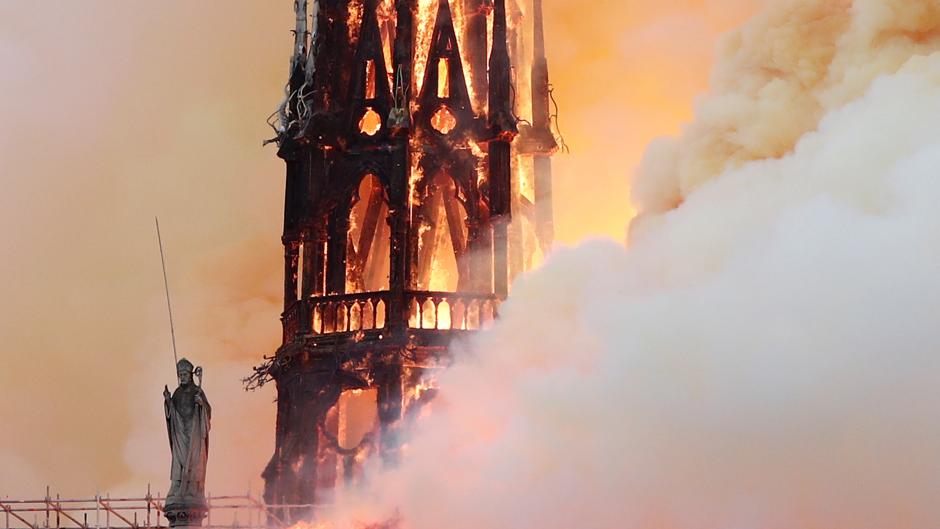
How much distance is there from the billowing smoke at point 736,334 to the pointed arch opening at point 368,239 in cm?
454

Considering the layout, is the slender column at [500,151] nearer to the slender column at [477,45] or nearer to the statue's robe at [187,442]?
the slender column at [477,45]

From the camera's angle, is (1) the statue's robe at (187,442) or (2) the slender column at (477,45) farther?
(2) the slender column at (477,45)

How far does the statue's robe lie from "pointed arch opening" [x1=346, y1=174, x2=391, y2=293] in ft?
29.3

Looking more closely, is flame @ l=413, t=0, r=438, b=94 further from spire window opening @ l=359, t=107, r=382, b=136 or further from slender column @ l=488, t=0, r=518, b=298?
slender column @ l=488, t=0, r=518, b=298

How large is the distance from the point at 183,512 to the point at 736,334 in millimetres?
12669

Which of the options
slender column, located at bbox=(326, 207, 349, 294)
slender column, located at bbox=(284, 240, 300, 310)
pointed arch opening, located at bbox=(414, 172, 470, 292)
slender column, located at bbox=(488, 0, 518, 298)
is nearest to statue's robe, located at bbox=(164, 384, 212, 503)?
slender column, located at bbox=(326, 207, 349, 294)

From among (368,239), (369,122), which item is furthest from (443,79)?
(368,239)

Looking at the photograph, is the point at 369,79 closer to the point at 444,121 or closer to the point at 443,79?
the point at 443,79

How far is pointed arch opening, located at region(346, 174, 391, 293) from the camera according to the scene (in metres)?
51.4

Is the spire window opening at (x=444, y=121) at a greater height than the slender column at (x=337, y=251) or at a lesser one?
greater

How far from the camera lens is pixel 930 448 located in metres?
40.4

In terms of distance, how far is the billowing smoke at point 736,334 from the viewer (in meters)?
41.3

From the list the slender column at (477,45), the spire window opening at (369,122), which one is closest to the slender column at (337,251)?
the spire window opening at (369,122)

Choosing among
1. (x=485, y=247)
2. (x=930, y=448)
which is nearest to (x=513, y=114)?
(x=485, y=247)
